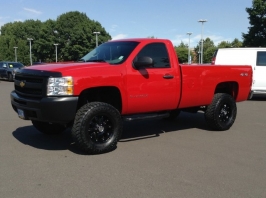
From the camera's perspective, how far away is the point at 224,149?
5.91 m

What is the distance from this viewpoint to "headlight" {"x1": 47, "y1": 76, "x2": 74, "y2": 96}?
5105mm

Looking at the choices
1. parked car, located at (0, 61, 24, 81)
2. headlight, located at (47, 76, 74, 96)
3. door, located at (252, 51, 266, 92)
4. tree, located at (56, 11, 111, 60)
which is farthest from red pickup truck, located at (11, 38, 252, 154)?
tree, located at (56, 11, 111, 60)

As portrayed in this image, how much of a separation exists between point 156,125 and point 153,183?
3.89 m

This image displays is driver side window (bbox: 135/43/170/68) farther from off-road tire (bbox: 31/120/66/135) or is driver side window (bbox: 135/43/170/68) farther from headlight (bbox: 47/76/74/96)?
off-road tire (bbox: 31/120/66/135)

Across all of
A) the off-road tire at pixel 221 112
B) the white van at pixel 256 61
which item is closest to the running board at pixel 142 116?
the off-road tire at pixel 221 112

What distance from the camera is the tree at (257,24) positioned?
35.9 metres

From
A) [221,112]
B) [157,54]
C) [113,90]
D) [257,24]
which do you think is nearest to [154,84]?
[157,54]

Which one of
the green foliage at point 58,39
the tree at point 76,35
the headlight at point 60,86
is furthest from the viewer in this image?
the green foliage at point 58,39

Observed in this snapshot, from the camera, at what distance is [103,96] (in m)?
6.00

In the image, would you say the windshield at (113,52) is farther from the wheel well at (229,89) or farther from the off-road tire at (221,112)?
the wheel well at (229,89)

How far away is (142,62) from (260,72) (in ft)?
27.1

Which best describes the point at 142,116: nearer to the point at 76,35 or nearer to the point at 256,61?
the point at 256,61

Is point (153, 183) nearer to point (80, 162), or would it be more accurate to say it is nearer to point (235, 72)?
point (80, 162)

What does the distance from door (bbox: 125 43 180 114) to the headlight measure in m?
1.10
